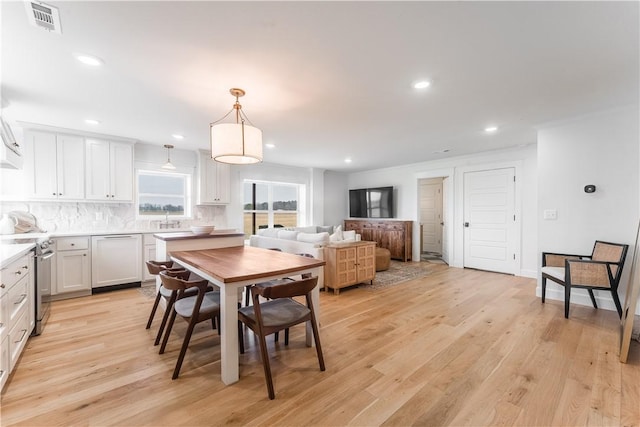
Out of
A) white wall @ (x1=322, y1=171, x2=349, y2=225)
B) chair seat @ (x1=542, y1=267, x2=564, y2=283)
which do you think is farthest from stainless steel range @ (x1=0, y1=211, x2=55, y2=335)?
white wall @ (x1=322, y1=171, x2=349, y2=225)

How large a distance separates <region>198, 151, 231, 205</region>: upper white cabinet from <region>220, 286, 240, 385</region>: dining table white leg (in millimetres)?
3783

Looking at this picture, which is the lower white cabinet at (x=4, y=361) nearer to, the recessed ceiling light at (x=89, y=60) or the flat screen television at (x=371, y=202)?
the recessed ceiling light at (x=89, y=60)

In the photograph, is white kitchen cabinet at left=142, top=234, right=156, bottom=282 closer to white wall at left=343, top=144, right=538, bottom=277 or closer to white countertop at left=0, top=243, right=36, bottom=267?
white countertop at left=0, top=243, right=36, bottom=267

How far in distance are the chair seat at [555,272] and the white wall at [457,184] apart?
1.62m

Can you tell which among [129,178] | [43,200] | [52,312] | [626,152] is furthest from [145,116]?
[626,152]

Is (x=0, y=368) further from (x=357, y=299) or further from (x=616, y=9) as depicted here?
(x=616, y=9)

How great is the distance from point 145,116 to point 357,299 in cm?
357

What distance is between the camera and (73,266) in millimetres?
3762

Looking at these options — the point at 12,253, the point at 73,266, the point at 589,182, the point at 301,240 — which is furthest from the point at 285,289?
the point at 589,182

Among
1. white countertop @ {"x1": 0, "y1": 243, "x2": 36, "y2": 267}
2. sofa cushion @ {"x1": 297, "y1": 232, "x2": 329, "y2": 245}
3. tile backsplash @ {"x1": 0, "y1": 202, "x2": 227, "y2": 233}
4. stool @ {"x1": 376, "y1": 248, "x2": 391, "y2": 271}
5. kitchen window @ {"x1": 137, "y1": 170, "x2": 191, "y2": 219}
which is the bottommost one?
stool @ {"x1": 376, "y1": 248, "x2": 391, "y2": 271}

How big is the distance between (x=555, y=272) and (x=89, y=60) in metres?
5.09

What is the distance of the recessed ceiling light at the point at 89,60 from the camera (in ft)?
6.68

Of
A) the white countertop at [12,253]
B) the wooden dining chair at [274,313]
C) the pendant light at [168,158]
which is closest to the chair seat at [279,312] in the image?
the wooden dining chair at [274,313]

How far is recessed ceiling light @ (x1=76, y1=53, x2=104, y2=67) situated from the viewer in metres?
2.04
